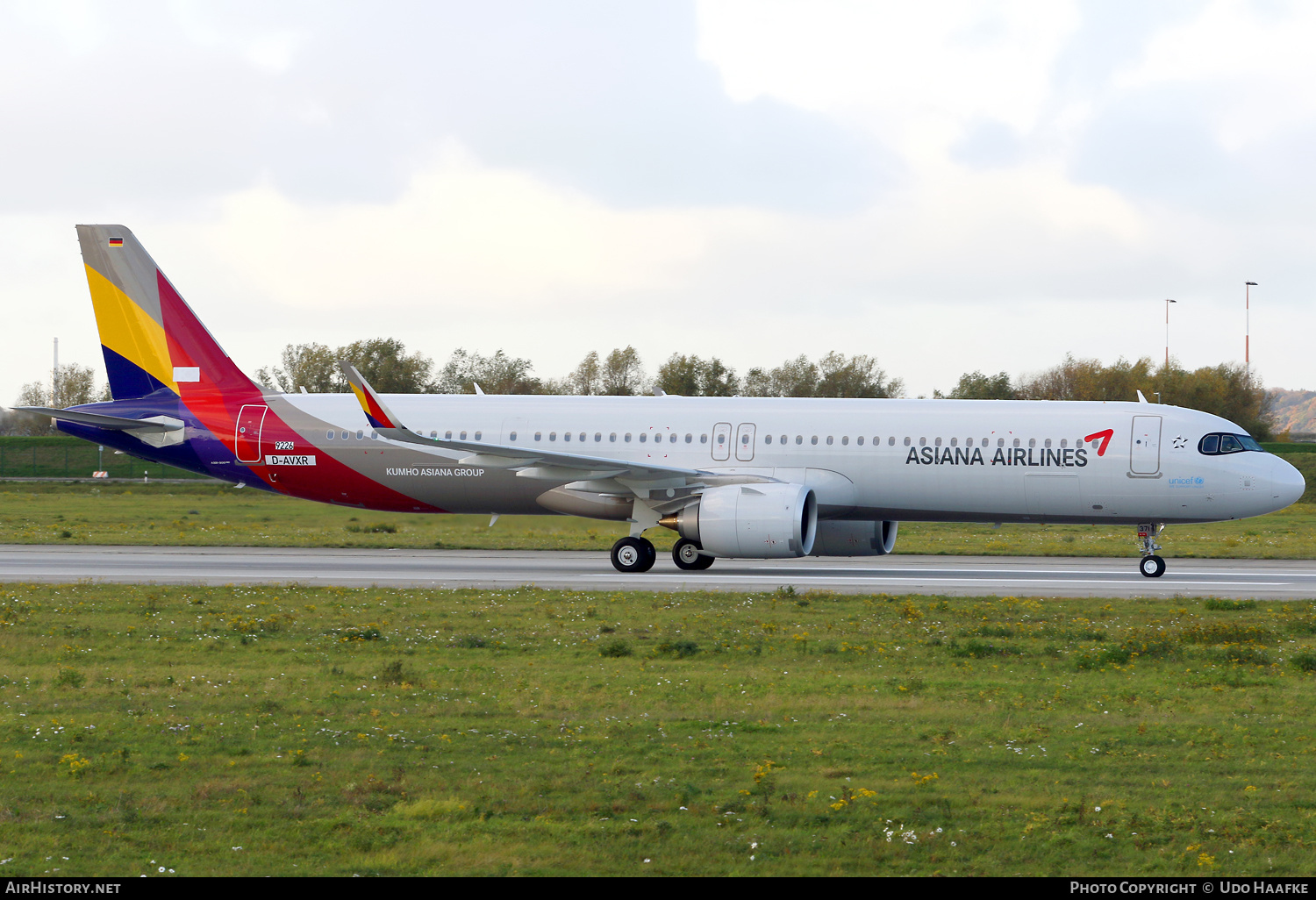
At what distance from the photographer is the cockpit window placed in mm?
25047

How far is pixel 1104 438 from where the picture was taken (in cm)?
2530

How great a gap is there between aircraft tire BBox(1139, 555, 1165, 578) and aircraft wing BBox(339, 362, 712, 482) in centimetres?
934

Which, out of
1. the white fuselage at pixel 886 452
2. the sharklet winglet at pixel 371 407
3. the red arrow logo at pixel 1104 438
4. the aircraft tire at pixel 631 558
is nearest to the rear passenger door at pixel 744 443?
the white fuselage at pixel 886 452

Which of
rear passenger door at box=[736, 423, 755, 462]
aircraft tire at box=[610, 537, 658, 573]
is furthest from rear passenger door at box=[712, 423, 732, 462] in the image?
aircraft tire at box=[610, 537, 658, 573]

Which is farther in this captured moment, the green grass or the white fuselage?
the white fuselage

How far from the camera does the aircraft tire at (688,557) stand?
26.3m

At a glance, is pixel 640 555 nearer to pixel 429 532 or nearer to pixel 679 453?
pixel 679 453

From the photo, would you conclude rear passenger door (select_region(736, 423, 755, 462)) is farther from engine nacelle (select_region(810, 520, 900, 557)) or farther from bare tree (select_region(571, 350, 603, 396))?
bare tree (select_region(571, 350, 603, 396))

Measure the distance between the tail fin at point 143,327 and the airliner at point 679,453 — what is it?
46 mm

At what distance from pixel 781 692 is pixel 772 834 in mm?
4722

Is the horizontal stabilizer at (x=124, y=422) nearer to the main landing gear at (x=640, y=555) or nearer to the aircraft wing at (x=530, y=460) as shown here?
the aircraft wing at (x=530, y=460)

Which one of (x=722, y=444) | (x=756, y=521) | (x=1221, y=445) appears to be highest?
(x=1221, y=445)

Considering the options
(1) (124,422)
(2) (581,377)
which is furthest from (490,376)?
(1) (124,422)

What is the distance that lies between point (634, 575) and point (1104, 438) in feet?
32.9
